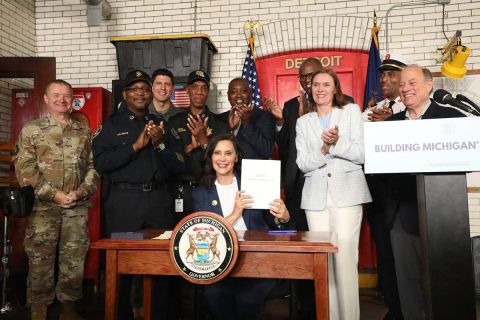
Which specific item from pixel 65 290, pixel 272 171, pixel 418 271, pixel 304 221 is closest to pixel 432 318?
pixel 418 271

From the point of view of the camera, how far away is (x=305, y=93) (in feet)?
11.3

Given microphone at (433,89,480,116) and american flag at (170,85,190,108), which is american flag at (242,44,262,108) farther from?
microphone at (433,89,480,116)

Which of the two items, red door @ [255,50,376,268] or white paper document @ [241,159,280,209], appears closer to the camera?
white paper document @ [241,159,280,209]

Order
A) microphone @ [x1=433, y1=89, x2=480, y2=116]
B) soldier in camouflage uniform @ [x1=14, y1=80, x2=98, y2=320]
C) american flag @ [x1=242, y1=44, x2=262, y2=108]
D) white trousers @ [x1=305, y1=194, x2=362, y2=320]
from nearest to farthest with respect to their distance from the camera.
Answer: microphone @ [x1=433, y1=89, x2=480, y2=116] → white trousers @ [x1=305, y1=194, x2=362, y2=320] → soldier in camouflage uniform @ [x1=14, y1=80, x2=98, y2=320] → american flag @ [x1=242, y1=44, x2=262, y2=108]

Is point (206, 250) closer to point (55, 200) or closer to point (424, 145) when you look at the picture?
point (424, 145)

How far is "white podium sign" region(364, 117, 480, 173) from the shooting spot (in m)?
2.09

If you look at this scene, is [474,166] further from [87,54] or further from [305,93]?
[87,54]

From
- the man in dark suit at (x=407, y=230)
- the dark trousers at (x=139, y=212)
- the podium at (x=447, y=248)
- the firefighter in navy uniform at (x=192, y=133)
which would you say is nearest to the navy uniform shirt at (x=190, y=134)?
the firefighter in navy uniform at (x=192, y=133)

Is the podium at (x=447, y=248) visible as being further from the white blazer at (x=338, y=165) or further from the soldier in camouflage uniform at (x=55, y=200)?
the soldier in camouflage uniform at (x=55, y=200)

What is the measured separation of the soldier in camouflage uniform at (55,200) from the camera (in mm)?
3471

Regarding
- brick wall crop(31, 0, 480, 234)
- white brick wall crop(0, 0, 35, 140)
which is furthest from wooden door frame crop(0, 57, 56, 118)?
brick wall crop(31, 0, 480, 234)

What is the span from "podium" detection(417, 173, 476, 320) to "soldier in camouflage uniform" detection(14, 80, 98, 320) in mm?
2684

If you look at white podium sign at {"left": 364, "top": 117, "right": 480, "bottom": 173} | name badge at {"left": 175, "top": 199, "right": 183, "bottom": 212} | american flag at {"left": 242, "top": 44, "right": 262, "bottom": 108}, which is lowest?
name badge at {"left": 175, "top": 199, "right": 183, "bottom": 212}

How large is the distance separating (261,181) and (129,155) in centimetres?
115
